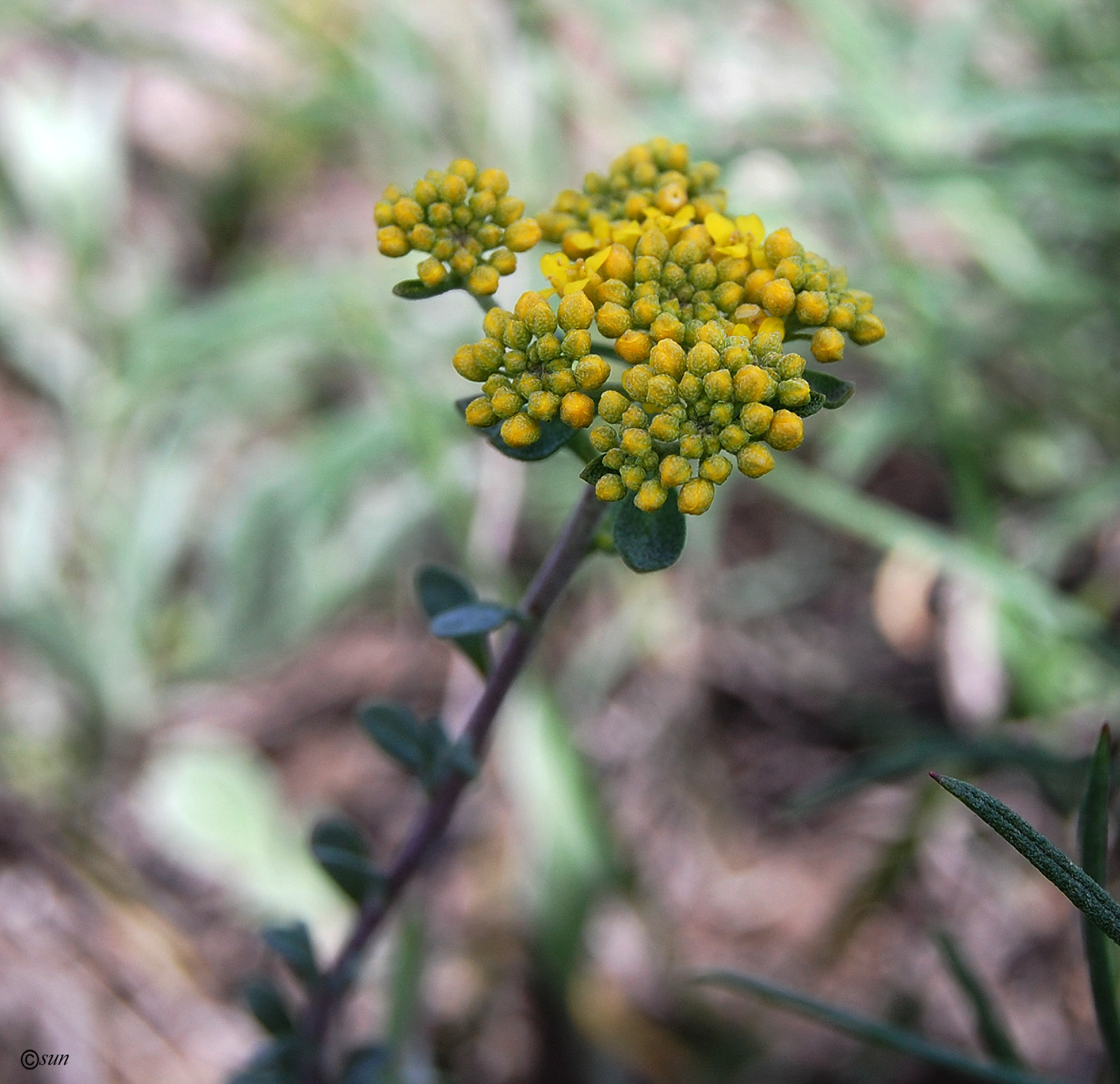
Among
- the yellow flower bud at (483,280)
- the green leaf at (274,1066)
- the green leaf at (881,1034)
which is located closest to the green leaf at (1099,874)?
the green leaf at (881,1034)

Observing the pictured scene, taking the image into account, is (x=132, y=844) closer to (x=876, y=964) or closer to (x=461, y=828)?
(x=461, y=828)

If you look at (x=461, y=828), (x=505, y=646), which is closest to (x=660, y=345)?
(x=505, y=646)

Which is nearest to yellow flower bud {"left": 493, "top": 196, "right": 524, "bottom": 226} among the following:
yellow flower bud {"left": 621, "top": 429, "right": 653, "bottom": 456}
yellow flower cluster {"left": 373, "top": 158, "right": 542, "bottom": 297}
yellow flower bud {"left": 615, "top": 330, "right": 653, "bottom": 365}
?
yellow flower cluster {"left": 373, "top": 158, "right": 542, "bottom": 297}

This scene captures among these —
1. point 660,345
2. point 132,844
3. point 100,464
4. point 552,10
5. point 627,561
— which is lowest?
point 132,844

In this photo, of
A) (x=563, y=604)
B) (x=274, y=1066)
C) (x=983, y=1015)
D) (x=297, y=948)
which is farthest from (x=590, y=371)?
(x=563, y=604)

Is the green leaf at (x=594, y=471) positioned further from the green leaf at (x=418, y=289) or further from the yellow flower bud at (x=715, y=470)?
the green leaf at (x=418, y=289)
